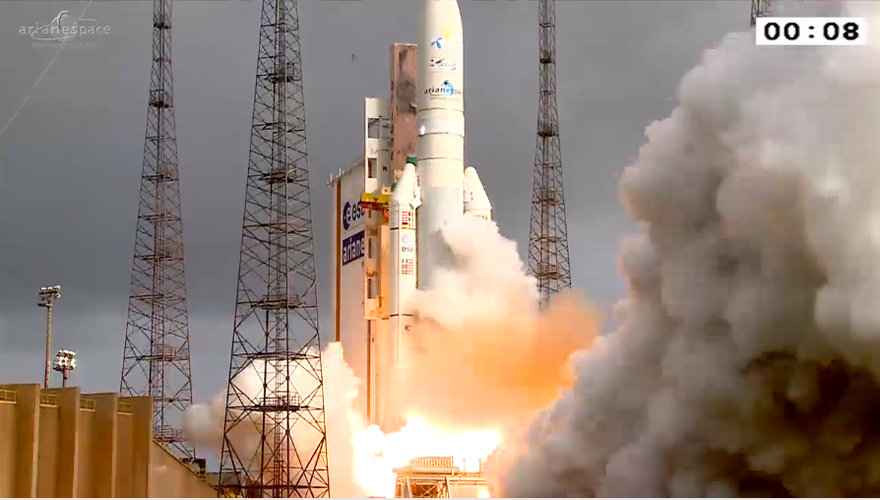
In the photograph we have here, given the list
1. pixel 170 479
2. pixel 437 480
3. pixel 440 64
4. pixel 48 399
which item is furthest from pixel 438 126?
pixel 48 399

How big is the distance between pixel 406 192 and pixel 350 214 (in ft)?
17.6

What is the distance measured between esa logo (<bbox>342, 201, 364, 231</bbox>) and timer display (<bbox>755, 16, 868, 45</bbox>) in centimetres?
2008

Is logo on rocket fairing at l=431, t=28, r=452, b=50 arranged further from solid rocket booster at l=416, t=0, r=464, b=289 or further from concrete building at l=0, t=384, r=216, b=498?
concrete building at l=0, t=384, r=216, b=498

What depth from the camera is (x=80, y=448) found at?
35.0m

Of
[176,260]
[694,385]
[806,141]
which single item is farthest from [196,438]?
[806,141]

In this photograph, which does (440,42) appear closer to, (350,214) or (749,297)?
(350,214)

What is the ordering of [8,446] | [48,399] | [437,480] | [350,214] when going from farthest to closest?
[350,214] < [437,480] < [48,399] < [8,446]

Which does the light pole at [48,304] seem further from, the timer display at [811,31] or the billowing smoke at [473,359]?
the timer display at [811,31]

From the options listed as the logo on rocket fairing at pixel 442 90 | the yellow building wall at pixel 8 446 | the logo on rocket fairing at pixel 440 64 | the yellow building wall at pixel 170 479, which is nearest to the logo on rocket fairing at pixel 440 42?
the logo on rocket fairing at pixel 440 64

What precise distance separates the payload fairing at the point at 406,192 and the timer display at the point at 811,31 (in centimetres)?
1521

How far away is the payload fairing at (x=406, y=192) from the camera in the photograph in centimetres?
4281

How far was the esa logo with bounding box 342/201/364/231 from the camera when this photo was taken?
47.0 metres

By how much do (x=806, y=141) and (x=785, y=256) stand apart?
1945mm

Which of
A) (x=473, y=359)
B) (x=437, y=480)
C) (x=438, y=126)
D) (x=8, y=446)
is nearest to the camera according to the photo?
(x=8, y=446)
